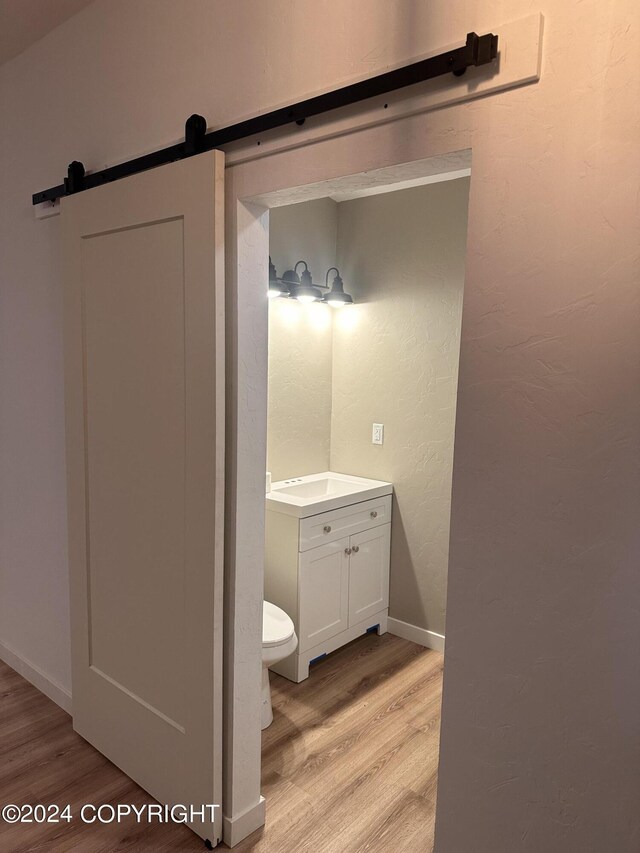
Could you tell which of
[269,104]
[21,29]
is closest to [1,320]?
[21,29]

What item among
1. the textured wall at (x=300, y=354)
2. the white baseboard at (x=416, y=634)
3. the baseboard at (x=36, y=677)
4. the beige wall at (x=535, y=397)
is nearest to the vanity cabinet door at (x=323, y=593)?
the white baseboard at (x=416, y=634)

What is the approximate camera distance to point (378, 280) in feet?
Answer: 10.7

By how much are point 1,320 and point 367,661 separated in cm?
237

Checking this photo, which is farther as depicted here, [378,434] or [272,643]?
[378,434]

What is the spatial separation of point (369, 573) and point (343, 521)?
402mm

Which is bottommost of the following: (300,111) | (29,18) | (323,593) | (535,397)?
(323,593)

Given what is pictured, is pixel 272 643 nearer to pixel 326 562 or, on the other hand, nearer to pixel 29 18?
pixel 326 562

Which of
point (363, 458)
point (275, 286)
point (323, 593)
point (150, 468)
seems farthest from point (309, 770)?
point (275, 286)

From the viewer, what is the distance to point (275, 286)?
2.98 m

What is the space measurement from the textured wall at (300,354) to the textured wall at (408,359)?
0.11 m

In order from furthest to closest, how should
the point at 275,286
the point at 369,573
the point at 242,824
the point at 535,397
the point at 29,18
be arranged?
the point at 369,573
the point at 275,286
the point at 29,18
the point at 242,824
the point at 535,397

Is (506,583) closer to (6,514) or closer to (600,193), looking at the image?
(600,193)

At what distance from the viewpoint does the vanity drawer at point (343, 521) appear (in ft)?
→ 8.93

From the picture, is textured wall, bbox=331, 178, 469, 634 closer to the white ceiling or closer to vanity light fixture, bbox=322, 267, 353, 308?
vanity light fixture, bbox=322, 267, 353, 308
